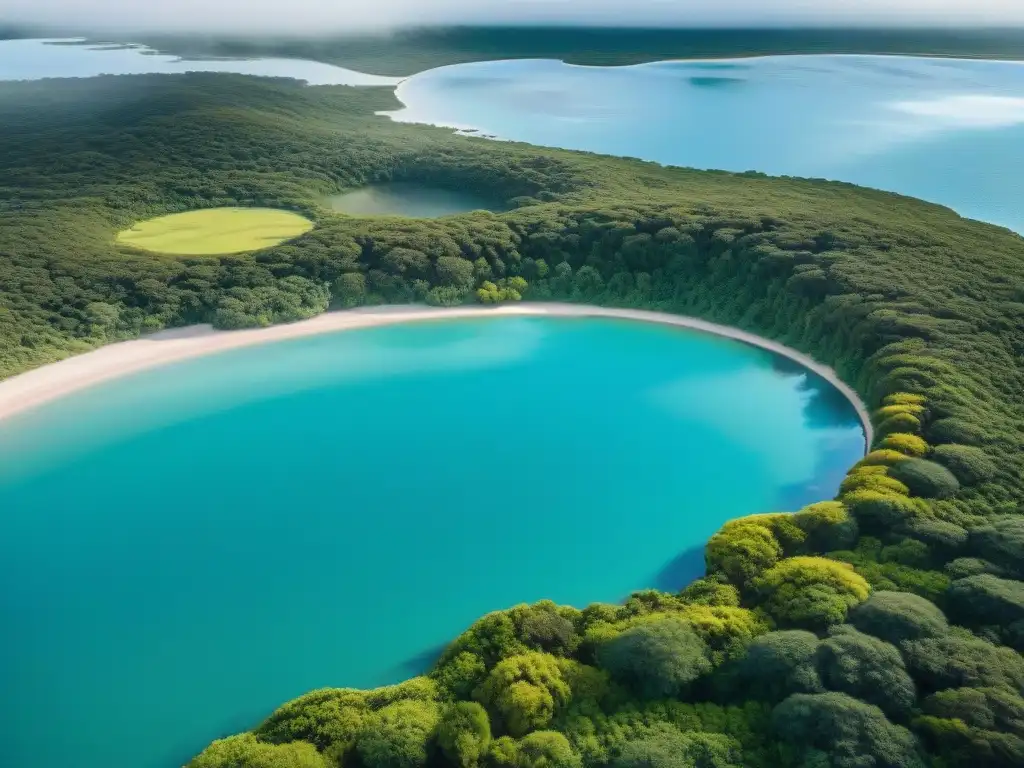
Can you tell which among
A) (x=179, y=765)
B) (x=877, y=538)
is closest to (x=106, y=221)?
(x=179, y=765)

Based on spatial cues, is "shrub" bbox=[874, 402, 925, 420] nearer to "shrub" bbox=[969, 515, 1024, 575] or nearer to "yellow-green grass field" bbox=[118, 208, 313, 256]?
"shrub" bbox=[969, 515, 1024, 575]

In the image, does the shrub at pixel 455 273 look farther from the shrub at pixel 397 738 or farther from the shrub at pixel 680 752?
the shrub at pixel 680 752

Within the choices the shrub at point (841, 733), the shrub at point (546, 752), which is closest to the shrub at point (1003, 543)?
the shrub at point (841, 733)

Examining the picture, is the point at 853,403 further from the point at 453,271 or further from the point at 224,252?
the point at 224,252

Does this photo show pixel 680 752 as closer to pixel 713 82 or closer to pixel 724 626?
pixel 724 626

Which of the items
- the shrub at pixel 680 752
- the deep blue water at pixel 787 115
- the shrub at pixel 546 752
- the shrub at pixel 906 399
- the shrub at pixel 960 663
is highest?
the deep blue water at pixel 787 115

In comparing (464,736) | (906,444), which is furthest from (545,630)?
(906,444)

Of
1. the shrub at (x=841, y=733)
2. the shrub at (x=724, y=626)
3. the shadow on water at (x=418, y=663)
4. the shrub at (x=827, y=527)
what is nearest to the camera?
the shrub at (x=841, y=733)
